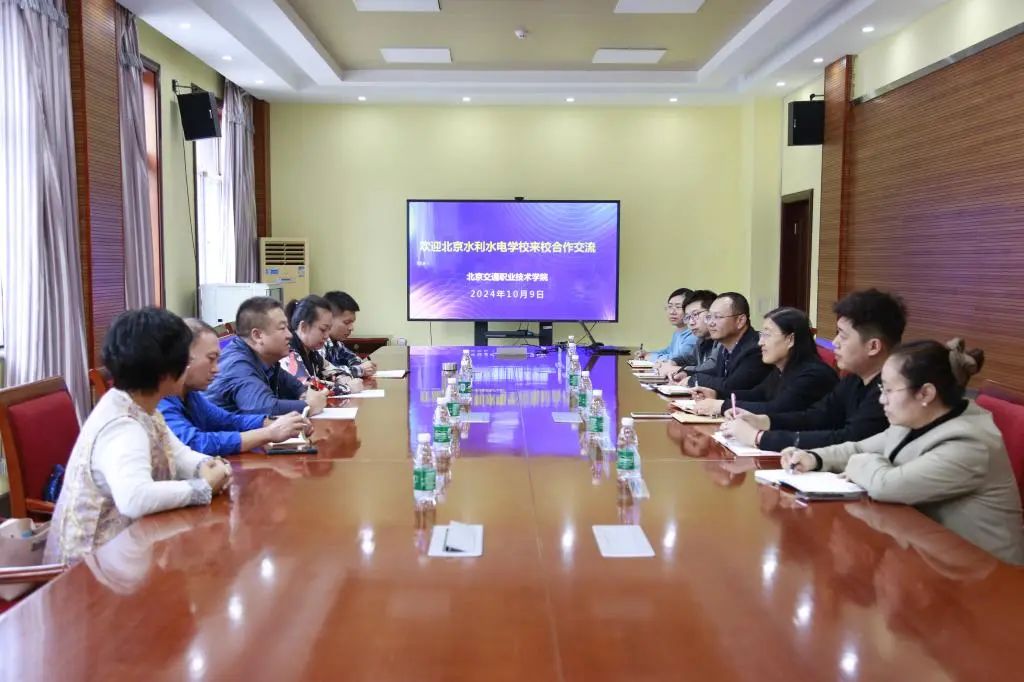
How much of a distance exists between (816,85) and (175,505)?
6.95 metres

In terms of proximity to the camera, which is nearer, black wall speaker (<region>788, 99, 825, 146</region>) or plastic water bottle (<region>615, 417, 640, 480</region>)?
plastic water bottle (<region>615, 417, 640, 480</region>)

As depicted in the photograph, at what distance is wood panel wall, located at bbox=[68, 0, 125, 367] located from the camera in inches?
189

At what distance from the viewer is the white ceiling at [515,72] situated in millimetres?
5598

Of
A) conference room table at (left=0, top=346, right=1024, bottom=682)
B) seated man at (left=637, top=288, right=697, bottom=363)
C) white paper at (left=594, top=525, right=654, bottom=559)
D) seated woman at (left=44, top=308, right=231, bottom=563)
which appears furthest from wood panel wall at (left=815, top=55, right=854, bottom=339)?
seated woman at (left=44, top=308, right=231, bottom=563)

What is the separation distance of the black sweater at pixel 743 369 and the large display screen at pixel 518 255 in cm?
417

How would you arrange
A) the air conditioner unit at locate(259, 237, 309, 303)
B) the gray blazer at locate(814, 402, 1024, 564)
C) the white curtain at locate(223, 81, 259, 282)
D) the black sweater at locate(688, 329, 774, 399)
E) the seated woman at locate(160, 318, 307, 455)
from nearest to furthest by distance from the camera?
the gray blazer at locate(814, 402, 1024, 564), the seated woman at locate(160, 318, 307, 455), the black sweater at locate(688, 329, 774, 399), the white curtain at locate(223, 81, 259, 282), the air conditioner unit at locate(259, 237, 309, 303)

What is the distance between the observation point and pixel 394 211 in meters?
8.70

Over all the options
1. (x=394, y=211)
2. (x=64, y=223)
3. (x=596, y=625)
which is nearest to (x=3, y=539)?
(x=596, y=625)

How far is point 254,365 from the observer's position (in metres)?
3.48

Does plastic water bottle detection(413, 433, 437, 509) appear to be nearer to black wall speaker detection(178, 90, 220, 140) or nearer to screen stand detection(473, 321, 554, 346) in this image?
black wall speaker detection(178, 90, 220, 140)

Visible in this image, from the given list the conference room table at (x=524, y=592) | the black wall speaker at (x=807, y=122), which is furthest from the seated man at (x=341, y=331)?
the black wall speaker at (x=807, y=122)

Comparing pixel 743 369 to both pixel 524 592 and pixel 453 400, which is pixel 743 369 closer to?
pixel 453 400

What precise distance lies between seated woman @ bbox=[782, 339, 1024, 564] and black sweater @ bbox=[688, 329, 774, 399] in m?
1.73

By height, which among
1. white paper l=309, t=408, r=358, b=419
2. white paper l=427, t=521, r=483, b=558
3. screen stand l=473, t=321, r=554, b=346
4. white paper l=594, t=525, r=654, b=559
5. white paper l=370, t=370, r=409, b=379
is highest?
white paper l=427, t=521, r=483, b=558
